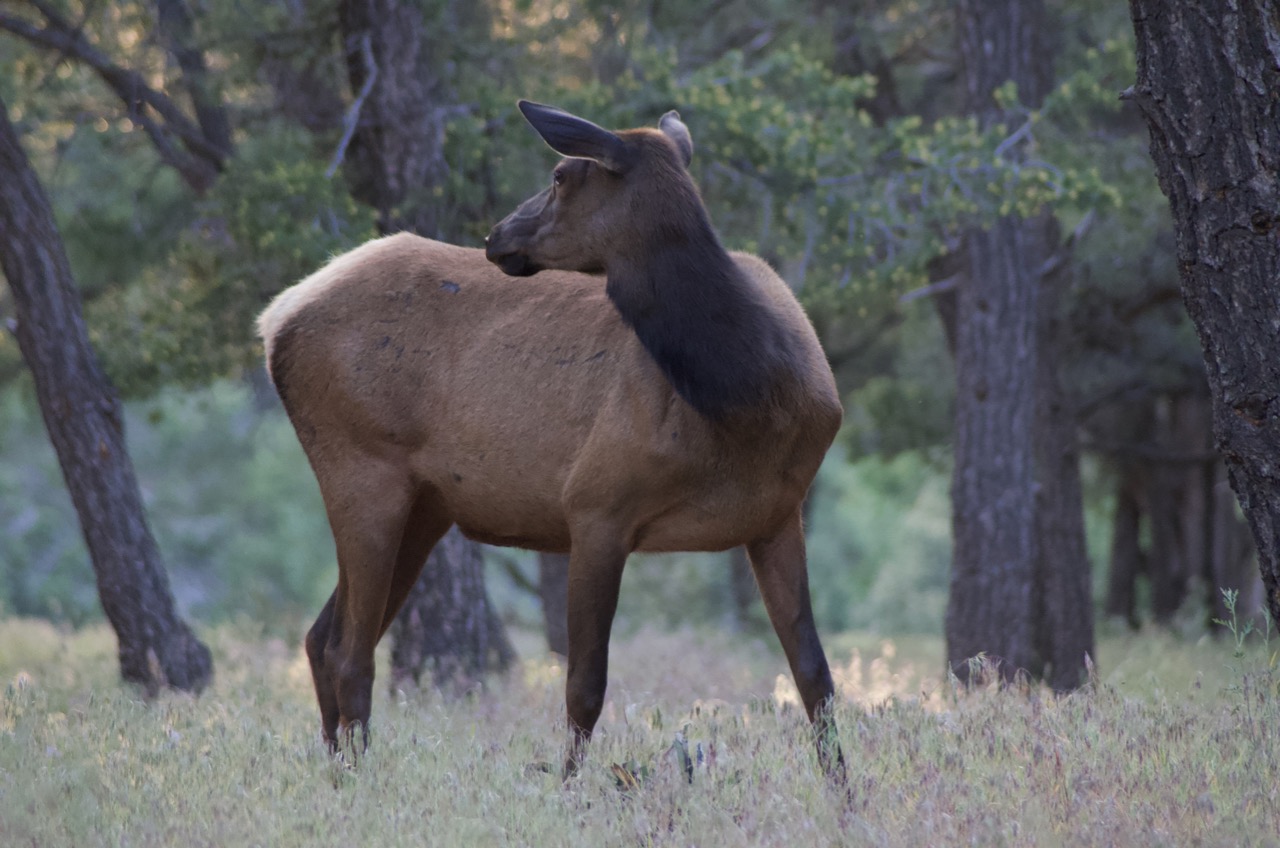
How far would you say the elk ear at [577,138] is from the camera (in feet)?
18.6

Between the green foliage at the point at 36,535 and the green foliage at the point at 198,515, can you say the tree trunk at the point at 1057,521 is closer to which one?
the green foliage at the point at 198,515

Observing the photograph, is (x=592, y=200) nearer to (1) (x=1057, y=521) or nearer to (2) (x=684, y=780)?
(2) (x=684, y=780)

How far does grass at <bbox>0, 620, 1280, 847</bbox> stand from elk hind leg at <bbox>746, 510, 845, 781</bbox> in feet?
0.70

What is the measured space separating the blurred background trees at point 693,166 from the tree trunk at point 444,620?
0.19 m

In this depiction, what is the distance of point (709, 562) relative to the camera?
36781 mm

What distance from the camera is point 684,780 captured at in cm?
492

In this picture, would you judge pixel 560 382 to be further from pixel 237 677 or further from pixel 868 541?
pixel 868 541

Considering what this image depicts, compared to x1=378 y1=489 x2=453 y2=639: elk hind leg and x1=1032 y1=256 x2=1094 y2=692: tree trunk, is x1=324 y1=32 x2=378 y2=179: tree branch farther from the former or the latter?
x1=1032 y1=256 x2=1094 y2=692: tree trunk

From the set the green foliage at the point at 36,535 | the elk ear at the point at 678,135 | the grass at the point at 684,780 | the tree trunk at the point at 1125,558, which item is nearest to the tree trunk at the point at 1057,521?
the tree trunk at the point at 1125,558

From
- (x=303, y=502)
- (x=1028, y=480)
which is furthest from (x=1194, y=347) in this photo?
(x=303, y=502)

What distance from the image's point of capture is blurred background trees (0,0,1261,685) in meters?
9.92

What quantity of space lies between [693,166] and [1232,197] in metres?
5.79

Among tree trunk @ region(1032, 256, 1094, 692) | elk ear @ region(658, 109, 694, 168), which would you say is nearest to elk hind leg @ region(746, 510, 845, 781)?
elk ear @ region(658, 109, 694, 168)

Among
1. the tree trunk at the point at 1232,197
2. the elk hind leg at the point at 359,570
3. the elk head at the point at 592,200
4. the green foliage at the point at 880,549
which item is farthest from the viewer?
the green foliage at the point at 880,549
